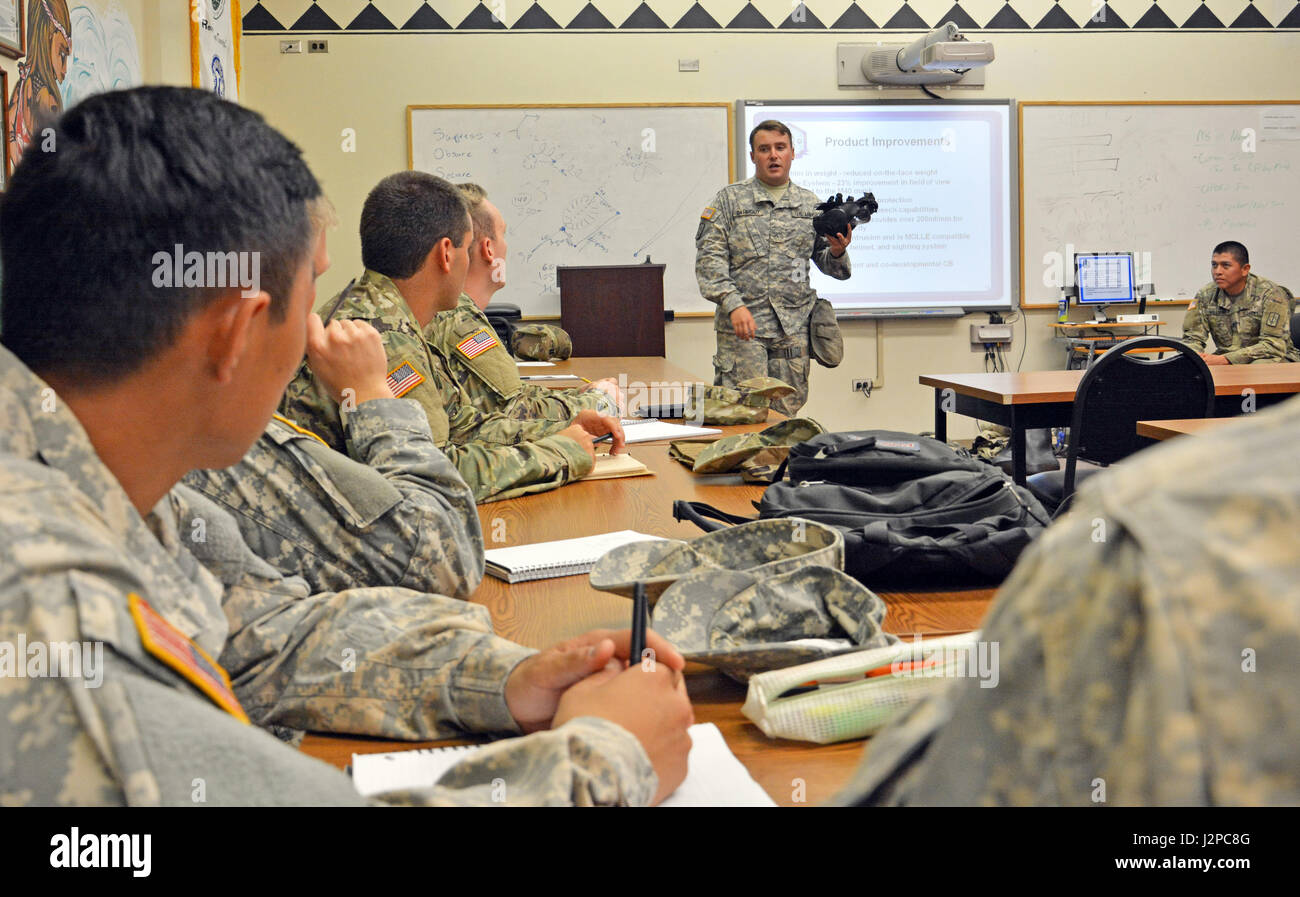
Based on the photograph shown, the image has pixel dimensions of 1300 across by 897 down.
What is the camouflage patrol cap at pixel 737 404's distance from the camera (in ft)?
8.94

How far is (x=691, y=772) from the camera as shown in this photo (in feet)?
2.62

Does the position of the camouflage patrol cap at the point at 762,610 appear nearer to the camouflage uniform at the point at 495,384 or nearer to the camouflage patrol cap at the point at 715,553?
the camouflage patrol cap at the point at 715,553

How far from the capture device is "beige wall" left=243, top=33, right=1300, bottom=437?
571cm

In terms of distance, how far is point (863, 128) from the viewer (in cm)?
598

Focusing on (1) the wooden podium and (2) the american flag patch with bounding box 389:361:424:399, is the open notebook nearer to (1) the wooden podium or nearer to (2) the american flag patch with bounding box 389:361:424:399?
(2) the american flag patch with bounding box 389:361:424:399

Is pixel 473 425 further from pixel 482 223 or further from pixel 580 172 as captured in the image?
pixel 580 172

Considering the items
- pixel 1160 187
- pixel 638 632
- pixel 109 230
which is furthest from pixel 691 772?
pixel 1160 187

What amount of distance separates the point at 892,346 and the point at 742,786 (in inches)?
222

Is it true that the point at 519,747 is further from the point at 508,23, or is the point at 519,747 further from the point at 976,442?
the point at 508,23

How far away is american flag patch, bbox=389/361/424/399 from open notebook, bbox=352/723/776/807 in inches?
43.2

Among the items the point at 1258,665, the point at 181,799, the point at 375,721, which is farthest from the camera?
the point at 375,721

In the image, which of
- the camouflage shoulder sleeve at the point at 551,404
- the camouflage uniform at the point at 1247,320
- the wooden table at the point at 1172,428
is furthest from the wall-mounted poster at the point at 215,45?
the camouflage uniform at the point at 1247,320

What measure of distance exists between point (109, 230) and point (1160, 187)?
655 cm
